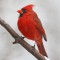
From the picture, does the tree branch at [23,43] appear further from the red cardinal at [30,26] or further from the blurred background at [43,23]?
the blurred background at [43,23]

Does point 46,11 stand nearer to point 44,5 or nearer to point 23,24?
point 44,5

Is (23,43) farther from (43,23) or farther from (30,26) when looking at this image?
(43,23)

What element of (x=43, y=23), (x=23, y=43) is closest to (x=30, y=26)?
(x=23, y=43)

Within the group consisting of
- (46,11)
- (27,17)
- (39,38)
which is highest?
(27,17)

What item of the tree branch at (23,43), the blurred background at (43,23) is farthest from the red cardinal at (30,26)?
the blurred background at (43,23)

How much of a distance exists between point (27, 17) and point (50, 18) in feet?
7.20

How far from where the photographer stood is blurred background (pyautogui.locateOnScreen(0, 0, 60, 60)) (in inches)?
129

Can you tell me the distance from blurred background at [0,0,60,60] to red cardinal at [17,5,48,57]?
1498 millimetres

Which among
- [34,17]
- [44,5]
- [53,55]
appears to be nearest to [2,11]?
[44,5]

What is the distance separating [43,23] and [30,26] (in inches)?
77.4

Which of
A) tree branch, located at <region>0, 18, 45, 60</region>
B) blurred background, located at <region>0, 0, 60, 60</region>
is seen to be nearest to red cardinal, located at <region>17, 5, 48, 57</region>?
tree branch, located at <region>0, 18, 45, 60</region>

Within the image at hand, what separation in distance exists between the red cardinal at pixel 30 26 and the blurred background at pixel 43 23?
1.50 m

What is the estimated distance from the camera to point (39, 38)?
61.8 inches

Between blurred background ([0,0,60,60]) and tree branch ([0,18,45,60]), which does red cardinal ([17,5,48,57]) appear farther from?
blurred background ([0,0,60,60])
